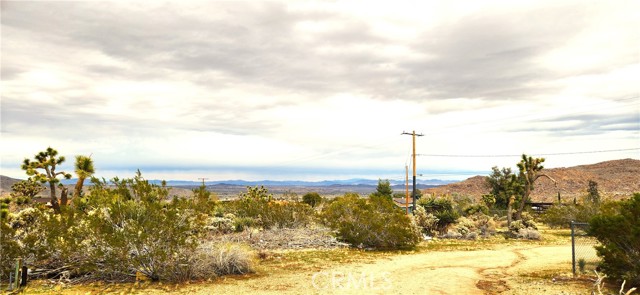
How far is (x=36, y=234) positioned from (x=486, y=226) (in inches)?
1054

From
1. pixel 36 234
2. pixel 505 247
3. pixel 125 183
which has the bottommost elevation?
pixel 505 247

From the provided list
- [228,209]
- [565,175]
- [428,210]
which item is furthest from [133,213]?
[565,175]

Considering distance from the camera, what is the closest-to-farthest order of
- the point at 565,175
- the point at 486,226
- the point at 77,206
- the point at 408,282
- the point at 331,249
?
the point at 408,282 → the point at 77,206 → the point at 331,249 → the point at 486,226 → the point at 565,175

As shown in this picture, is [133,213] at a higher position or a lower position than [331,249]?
higher

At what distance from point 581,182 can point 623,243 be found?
5081 inches

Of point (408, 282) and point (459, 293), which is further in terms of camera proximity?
point (408, 282)

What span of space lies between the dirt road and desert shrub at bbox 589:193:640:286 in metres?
1.84

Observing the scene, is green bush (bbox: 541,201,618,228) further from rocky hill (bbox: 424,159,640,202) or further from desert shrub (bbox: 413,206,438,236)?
rocky hill (bbox: 424,159,640,202)

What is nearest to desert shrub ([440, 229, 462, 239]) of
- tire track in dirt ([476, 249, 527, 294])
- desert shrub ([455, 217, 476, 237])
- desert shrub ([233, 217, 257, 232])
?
desert shrub ([455, 217, 476, 237])

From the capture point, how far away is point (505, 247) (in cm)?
2402

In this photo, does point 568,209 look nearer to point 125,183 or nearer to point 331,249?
point 331,249

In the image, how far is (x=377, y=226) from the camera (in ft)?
75.0

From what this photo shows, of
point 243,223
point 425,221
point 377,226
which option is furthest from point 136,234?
point 425,221

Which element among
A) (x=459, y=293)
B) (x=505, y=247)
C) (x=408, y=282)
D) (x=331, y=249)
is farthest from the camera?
(x=505, y=247)
